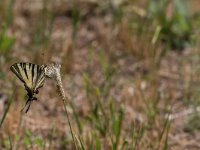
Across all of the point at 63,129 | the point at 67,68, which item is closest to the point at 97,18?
the point at 67,68

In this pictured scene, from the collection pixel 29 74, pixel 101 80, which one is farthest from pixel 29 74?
pixel 101 80

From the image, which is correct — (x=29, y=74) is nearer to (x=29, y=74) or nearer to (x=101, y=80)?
(x=29, y=74)

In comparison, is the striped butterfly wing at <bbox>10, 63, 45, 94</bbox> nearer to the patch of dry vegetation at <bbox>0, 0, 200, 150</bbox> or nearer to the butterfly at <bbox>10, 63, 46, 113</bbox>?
the butterfly at <bbox>10, 63, 46, 113</bbox>

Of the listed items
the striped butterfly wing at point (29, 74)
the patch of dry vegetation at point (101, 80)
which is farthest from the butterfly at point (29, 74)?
the patch of dry vegetation at point (101, 80)

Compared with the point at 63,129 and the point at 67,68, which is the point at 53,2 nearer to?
the point at 67,68

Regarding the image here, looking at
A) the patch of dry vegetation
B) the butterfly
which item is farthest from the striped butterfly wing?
the patch of dry vegetation

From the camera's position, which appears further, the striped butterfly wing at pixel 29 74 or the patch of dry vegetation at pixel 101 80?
the patch of dry vegetation at pixel 101 80

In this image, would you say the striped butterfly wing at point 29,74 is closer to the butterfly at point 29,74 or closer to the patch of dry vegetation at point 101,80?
the butterfly at point 29,74

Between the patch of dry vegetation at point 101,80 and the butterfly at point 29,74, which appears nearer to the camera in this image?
the butterfly at point 29,74

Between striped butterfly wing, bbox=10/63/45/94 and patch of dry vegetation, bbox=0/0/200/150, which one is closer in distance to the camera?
striped butterfly wing, bbox=10/63/45/94
